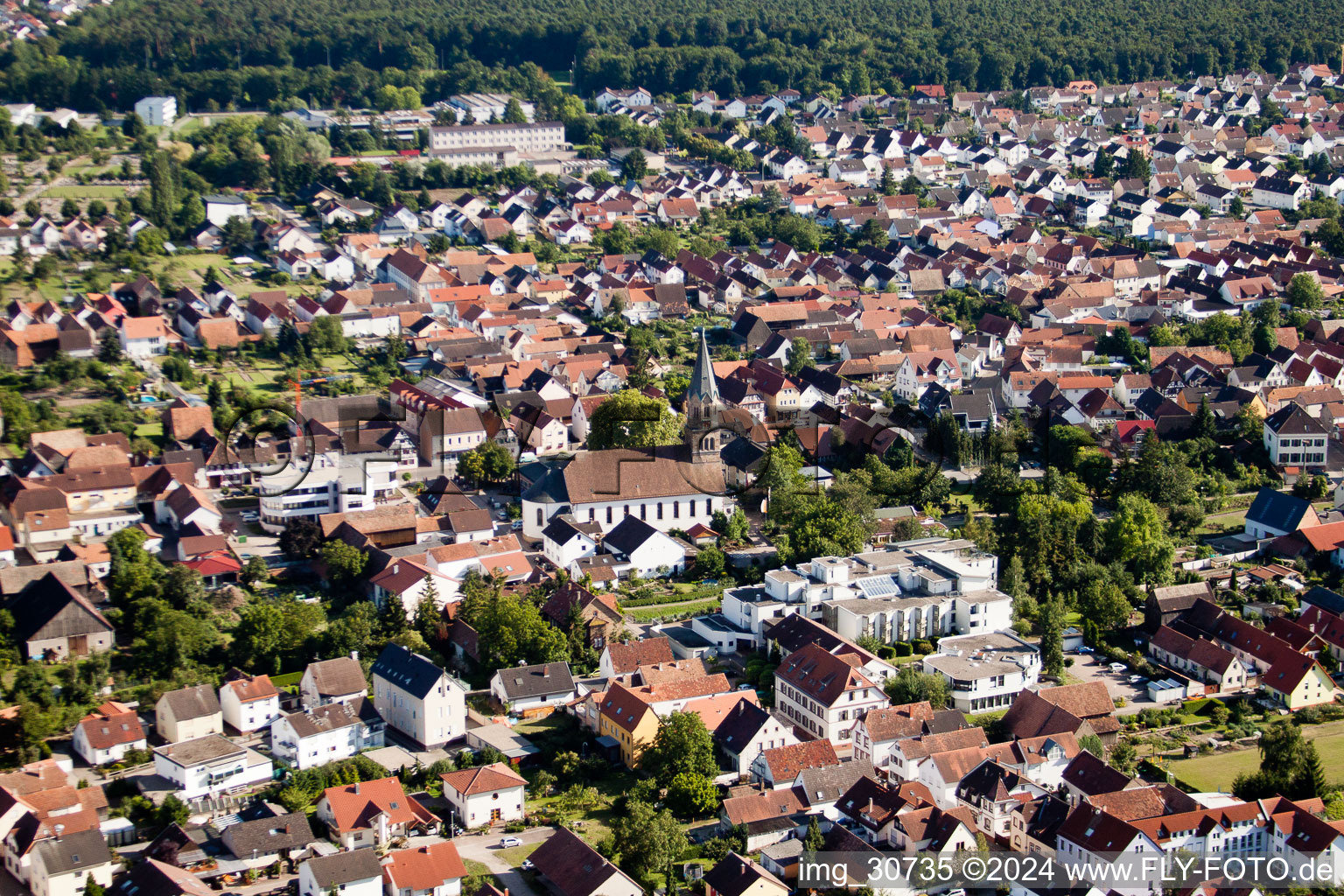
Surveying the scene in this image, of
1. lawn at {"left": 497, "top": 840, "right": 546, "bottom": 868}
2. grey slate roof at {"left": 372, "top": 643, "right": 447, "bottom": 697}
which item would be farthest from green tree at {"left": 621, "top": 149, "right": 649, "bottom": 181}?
lawn at {"left": 497, "top": 840, "right": 546, "bottom": 868}

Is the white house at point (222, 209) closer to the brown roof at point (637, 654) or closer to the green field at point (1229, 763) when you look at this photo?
the brown roof at point (637, 654)

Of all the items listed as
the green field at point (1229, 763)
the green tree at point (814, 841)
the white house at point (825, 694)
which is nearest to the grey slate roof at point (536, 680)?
the white house at point (825, 694)

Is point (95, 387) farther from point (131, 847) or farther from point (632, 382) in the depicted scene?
point (131, 847)

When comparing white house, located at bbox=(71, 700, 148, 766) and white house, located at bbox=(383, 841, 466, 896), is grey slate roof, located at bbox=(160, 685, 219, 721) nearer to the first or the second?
white house, located at bbox=(71, 700, 148, 766)

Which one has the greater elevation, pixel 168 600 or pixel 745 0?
pixel 745 0

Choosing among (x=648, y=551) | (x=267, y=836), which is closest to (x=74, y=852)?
(x=267, y=836)

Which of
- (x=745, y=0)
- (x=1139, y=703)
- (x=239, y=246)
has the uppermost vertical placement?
(x=745, y=0)

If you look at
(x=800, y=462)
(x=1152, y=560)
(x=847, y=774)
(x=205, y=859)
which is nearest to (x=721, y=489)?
(x=800, y=462)
